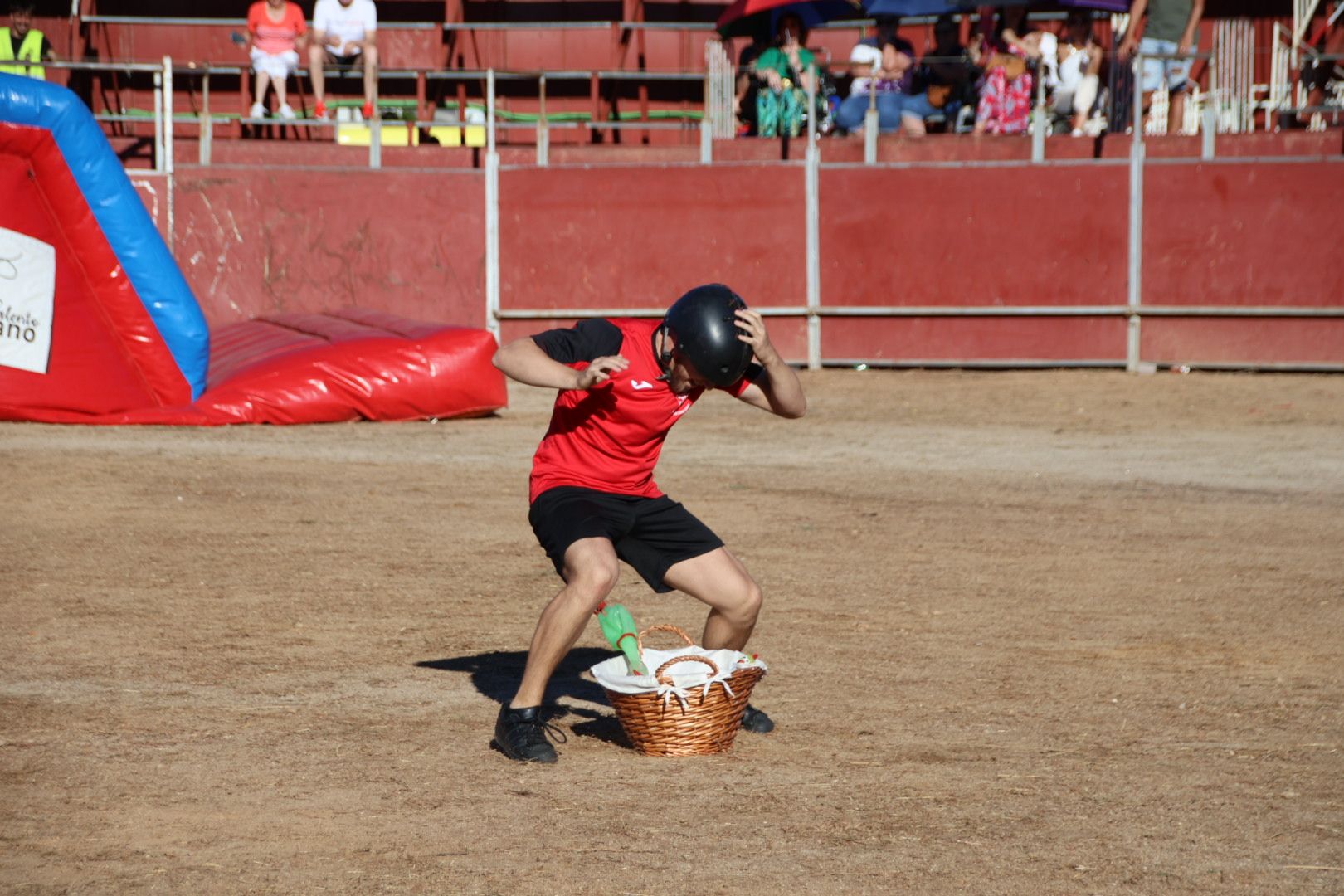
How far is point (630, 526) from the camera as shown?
18.6ft

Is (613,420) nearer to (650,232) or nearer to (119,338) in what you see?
(119,338)

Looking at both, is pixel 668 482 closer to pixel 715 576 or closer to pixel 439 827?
pixel 715 576

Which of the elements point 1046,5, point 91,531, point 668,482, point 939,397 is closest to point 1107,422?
point 939,397

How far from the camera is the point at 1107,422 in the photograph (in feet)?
50.3

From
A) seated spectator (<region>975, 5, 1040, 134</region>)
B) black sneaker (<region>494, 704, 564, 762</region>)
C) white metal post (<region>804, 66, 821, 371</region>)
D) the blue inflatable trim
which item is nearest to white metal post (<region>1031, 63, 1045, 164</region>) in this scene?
seated spectator (<region>975, 5, 1040, 134</region>)

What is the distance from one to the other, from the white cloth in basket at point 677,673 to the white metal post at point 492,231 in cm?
1389

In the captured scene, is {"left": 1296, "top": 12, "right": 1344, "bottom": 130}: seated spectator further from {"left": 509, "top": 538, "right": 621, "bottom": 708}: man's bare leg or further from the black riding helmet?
{"left": 509, "top": 538, "right": 621, "bottom": 708}: man's bare leg

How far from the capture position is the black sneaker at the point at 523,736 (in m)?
5.48

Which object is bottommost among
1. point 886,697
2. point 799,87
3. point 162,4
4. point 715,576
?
point 886,697

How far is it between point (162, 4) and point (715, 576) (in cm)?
2011

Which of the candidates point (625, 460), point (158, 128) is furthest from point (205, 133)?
point (625, 460)

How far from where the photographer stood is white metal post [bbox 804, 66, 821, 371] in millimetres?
18828

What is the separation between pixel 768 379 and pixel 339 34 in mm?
15466

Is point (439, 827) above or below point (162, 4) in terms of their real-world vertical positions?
below
